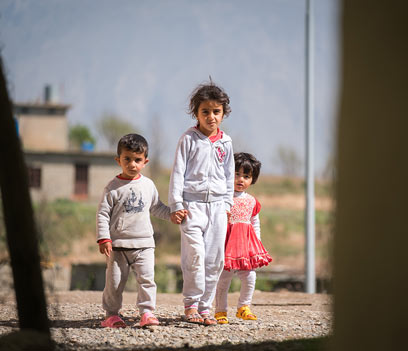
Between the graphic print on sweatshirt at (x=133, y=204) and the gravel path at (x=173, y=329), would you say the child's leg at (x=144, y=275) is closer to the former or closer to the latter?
the gravel path at (x=173, y=329)

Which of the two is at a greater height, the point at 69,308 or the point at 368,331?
the point at 368,331

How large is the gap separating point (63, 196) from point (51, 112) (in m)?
5.32

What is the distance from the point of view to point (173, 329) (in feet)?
18.0

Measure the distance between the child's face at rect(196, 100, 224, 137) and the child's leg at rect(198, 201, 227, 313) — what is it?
0.64 meters

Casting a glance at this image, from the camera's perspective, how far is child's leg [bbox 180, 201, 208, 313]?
18.3ft

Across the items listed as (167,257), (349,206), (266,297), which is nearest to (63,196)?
(167,257)

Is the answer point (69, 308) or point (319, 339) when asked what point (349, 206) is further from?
point (69, 308)

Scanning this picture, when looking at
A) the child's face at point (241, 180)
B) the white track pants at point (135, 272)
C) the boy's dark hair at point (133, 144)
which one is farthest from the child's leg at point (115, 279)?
the child's face at point (241, 180)

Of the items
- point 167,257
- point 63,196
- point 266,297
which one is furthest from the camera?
point 63,196

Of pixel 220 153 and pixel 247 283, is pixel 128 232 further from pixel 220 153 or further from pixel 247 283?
pixel 247 283

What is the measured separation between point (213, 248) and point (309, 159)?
362 inches

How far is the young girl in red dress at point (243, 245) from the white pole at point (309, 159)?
7.33 m

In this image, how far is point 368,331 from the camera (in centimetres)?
232

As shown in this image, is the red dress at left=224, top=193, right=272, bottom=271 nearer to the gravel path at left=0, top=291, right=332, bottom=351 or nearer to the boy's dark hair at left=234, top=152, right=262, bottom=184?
the boy's dark hair at left=234, top=152, right=262, bottom=184
